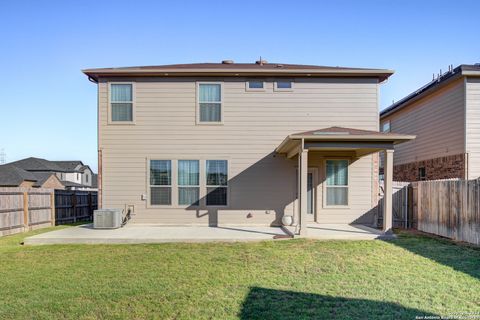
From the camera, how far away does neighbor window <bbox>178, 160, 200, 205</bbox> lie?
35.7 feet

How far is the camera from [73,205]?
13.7 m

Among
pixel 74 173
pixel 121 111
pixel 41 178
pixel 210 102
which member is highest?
pixel 210 102

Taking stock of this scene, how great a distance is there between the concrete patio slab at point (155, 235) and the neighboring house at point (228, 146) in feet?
3.00

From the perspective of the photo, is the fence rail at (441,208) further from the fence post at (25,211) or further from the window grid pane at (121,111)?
the fence post at (25,211)

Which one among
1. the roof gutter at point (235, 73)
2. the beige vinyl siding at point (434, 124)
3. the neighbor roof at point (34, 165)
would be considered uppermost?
the roof gutter at point (235, 73)

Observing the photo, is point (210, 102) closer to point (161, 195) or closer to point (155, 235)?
point (161, 195)

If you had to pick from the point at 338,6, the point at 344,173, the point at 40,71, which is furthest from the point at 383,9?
the point at 40,71

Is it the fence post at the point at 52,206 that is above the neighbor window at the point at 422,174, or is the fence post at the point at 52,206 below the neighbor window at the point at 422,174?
below

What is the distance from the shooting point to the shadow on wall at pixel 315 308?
3750mm

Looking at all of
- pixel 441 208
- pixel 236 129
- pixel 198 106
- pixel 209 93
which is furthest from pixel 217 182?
pixel 441 208

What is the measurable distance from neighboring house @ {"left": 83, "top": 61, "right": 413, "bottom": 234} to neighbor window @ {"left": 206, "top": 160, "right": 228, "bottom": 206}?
0.11ft

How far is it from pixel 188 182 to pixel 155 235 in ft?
8.20

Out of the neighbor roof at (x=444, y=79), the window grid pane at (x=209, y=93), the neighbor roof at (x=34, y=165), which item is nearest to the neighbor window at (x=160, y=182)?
the window grid pane at (x=209, y=93)

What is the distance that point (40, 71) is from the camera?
518 inches
